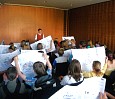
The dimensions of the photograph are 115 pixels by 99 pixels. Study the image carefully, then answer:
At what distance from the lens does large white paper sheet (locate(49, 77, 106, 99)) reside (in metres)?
1.97

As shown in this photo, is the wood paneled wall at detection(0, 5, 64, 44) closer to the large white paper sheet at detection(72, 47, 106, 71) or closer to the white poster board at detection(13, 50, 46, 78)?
the large white paper sheet at detection(72, 47, 106, 71)

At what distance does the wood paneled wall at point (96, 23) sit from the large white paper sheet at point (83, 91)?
22.7 ft

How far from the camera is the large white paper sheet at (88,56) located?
3848 mm

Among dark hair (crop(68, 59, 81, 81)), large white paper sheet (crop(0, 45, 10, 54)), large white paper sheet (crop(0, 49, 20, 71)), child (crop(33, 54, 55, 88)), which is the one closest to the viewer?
child (crop(33, 54, 55, 88))

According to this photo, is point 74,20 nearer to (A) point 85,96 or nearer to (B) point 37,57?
(B) point 37,57

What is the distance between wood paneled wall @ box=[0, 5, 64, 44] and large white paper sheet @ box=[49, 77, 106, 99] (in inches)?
328

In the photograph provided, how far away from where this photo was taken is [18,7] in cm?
1015

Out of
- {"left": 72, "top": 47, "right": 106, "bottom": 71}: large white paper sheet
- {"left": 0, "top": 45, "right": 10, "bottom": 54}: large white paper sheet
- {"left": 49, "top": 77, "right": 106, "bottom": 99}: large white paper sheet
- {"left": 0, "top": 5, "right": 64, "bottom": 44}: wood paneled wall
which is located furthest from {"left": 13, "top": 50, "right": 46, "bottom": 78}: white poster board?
{"left": 0, "top": 5, "right": 64, "bottom": 44}: wood paneled wall

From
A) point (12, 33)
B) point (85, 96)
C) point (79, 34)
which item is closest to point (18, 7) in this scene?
point (12, 33)

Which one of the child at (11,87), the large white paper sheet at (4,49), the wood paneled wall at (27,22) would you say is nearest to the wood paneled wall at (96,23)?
the wood paneled wall at (27,22)

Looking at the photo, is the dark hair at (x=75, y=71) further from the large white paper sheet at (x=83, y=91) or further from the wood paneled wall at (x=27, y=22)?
the wood paneled wall at (x=27, y=22)

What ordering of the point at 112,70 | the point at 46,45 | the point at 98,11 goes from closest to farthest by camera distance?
1. the point at 112,70
2. the point at 46,45
3. the point at 98,11

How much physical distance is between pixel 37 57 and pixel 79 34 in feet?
24.7

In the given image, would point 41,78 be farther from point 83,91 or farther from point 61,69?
point 61,69
